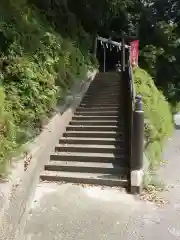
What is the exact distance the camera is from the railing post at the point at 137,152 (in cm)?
687

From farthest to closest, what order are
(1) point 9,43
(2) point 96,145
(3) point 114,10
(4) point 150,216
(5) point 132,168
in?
(3) point 114,10 → (2) point 96,145 → (1) point 9,43 → (5) point 132,168 → (4) point 150,216

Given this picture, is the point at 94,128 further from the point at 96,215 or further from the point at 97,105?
the point at 96,215

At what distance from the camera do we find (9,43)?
8023 mm

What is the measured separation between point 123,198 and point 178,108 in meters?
20.6

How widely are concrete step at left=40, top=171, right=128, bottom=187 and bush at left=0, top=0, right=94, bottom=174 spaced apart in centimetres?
106

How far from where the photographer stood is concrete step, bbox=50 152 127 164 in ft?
26.0

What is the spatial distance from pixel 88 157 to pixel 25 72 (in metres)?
2.52

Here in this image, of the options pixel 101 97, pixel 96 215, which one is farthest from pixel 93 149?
pixel 101 97

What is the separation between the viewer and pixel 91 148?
838 cm

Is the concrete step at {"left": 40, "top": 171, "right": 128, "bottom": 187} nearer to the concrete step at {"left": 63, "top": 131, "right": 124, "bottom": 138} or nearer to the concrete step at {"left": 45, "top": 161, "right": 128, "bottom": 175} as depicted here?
the concrete step at {"left": 45, "top": 161, "right": 128, "bottom": 175}

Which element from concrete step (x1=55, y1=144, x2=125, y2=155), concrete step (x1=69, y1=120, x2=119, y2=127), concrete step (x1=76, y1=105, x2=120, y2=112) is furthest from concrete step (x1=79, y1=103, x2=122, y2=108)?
concrete step (x1=55, y1=144, x2=125, y2=155)

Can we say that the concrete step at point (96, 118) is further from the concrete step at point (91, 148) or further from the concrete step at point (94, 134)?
the concrete step at point (91, 148)

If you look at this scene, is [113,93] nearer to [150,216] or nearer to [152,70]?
[150,216]

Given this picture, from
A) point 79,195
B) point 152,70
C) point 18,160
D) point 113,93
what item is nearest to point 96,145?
point 79,195
